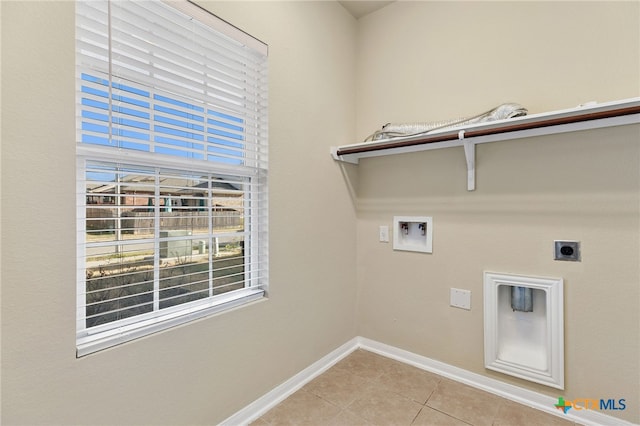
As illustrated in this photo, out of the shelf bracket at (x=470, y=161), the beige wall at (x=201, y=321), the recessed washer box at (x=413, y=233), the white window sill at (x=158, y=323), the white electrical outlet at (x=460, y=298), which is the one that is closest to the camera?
the beige wall at (x=201, y=321)

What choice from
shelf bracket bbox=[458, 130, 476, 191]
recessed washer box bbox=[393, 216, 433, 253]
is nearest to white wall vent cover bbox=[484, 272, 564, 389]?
recessed washer box bbox=[393, 216, 433, 253]

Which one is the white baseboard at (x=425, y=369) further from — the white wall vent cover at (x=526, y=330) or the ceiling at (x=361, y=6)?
the ceiling at (x=361, y=6)

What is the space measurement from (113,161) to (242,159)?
1.95 feet

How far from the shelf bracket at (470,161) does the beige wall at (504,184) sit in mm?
44

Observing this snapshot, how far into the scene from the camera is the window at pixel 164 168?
3.69 ft

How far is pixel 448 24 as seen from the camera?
2.04 meters

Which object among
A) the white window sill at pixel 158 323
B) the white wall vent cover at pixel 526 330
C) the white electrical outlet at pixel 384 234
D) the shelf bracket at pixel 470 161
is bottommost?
the white wall vent cover at pixel 526 330

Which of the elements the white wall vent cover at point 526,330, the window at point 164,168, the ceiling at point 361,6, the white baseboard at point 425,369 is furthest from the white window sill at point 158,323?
the ceiling at point 361,6

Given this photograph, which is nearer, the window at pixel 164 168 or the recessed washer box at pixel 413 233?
the window at pixel 164 168

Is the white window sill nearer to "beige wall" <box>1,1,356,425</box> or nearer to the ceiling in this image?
"beige wall" <box>1,1,356,425</box>

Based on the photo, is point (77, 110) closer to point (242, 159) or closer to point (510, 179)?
point (242, 159)

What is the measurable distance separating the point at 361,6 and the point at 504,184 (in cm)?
168

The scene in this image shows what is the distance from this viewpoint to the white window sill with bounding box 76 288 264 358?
3.63 feet

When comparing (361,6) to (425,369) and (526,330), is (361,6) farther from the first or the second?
(425,369)
